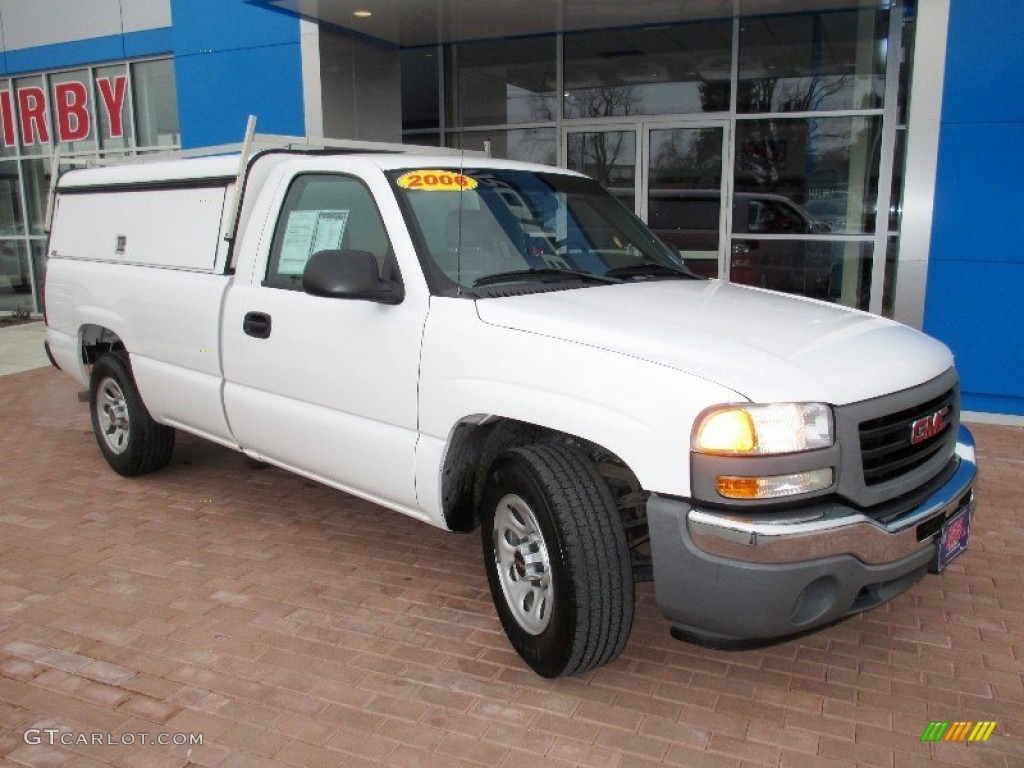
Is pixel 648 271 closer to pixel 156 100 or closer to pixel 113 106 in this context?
pixel 156 100

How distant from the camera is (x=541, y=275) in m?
3.88

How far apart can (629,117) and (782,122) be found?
1.75m

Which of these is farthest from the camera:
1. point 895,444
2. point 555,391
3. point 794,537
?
point 555,391

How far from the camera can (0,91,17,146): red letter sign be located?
14234 millimetres

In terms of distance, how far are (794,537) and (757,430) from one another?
1.16 ft

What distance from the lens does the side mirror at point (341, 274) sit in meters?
3.54

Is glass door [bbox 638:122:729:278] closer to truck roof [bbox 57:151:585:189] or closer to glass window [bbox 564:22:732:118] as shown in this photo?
glass window [bbox 564:22:732:118]

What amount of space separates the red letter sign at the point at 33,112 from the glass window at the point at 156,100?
196 centimetres

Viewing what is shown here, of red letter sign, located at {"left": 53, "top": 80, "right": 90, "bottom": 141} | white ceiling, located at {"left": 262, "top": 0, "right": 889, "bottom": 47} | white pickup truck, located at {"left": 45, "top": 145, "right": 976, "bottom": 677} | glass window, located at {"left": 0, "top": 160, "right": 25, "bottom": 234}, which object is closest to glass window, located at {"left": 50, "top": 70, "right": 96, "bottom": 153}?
red letter sign, located at {"left": 53, "top": 80, "right": 90, "bottom": 141}

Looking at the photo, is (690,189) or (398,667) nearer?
(398,667)

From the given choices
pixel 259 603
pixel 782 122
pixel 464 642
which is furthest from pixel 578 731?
pixel 782 122

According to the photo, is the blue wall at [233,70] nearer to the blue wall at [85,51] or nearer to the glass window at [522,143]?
the blue wall at [85,51]

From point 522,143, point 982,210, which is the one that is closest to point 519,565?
point 982,210

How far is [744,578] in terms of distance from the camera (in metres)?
2.77
